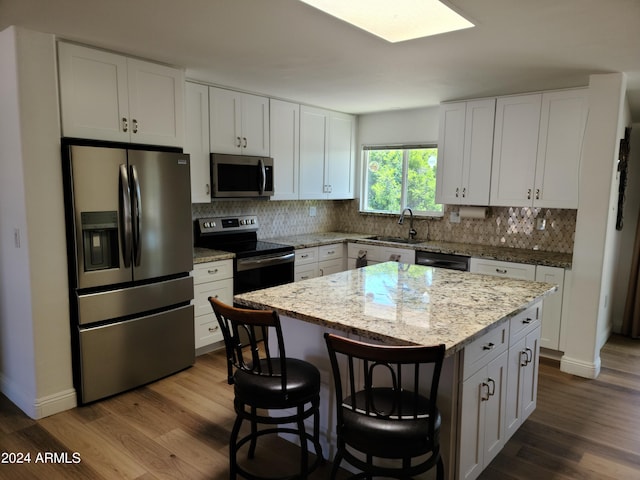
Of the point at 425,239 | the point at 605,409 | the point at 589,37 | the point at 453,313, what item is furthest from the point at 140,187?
the point at 605,409

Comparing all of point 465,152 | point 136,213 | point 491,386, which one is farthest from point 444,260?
point 136,213

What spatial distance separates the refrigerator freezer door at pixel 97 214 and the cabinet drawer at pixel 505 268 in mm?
3036

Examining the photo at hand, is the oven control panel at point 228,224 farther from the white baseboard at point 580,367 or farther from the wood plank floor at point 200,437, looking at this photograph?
the white baseboard at point 580,367

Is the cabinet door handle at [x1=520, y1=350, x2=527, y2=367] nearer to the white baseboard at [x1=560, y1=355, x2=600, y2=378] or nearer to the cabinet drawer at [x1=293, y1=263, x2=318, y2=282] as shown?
the white baseboard at [x1=560, y1=355, x2=600, y2=378]

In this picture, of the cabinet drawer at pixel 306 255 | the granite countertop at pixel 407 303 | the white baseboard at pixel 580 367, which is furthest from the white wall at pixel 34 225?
the white baseboard at pixel 580 367

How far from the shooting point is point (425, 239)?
5.15 metres

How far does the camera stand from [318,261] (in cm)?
480

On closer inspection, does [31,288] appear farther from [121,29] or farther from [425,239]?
[425,239]

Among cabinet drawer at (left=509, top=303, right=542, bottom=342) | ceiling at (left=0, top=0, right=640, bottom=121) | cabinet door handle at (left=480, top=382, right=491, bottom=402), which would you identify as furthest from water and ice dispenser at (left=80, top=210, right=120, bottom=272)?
cabinet drawer at (left=509, top=303, right=542, bottom=342)

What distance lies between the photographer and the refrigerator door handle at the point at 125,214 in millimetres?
2949

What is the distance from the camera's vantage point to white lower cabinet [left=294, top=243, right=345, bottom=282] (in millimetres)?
4559

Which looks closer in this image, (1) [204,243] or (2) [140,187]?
(2) [140,187]

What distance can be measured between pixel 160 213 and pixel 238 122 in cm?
137

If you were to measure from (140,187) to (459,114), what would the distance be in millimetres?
3097
